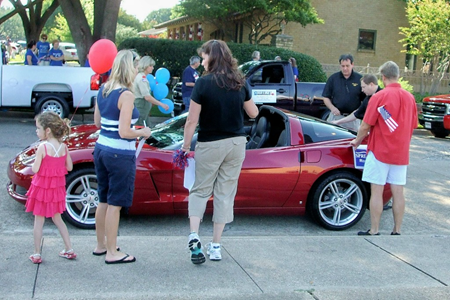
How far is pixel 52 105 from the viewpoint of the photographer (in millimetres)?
12500

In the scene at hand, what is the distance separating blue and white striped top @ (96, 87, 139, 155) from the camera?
4.02 m

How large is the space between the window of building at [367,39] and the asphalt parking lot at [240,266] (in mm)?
24128

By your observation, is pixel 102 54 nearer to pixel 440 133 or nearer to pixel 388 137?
pixel 388 137

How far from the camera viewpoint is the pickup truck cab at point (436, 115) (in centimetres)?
1465

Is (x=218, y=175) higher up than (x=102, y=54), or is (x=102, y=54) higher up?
(x=102, y=54)

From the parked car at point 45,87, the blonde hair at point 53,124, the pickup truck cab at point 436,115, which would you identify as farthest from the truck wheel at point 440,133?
the blonde hair at point 53,124

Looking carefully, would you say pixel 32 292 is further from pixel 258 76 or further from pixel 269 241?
pixel 258 76

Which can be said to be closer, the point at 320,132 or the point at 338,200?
the point at 338,200

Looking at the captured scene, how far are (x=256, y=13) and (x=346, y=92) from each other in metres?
19.8

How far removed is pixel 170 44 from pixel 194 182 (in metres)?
14.8

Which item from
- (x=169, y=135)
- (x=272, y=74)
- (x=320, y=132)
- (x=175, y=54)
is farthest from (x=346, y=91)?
(x=175, y=54)

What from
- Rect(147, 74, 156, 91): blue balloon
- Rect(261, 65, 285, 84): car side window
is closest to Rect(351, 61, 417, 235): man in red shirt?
Rect(147, 74, 156, 91): blue balloon

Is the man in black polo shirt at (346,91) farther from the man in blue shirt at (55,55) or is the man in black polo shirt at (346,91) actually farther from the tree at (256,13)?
the tree at (256,13)

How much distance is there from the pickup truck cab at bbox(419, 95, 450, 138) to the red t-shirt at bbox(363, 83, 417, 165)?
974cm
